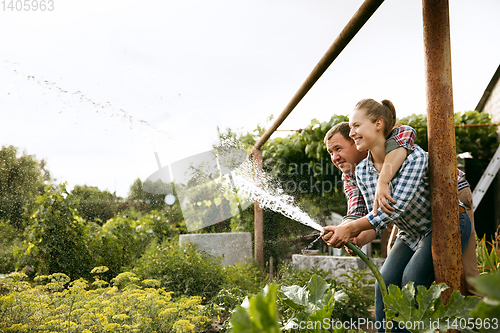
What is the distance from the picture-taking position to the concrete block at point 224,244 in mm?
4707

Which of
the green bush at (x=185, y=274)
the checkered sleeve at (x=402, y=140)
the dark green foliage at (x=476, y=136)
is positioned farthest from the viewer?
the dark green foliage at (x=476, y=136)

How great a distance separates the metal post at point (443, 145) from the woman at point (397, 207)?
88mm

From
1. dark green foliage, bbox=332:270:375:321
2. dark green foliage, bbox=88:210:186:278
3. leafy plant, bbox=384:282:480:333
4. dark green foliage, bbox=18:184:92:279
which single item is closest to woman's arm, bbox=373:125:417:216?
leafy plant, bbox=384:282:480:333

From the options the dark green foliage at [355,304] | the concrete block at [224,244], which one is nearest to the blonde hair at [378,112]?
the dark green foliage at [355,304]

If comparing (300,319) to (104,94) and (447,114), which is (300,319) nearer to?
(447,114)

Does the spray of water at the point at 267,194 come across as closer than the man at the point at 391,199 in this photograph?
No

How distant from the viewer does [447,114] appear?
998 millimetres

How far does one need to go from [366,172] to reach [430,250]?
42cm

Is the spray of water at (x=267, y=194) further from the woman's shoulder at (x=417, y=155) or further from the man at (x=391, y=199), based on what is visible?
the woman's shoulder at (x=417, y=155)

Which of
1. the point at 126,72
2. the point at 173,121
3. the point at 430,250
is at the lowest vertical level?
the point at 430,250

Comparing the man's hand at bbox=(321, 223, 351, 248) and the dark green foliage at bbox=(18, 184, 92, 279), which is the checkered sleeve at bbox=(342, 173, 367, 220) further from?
the dark green foliage at bbox=(18, 184, 92, 279)

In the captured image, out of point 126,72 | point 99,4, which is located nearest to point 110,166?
point 126,72

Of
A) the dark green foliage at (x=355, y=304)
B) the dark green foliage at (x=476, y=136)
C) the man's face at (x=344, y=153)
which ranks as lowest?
the dark green foliage at (x=355, y=304)

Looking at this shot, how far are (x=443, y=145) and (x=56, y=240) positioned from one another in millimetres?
4851
